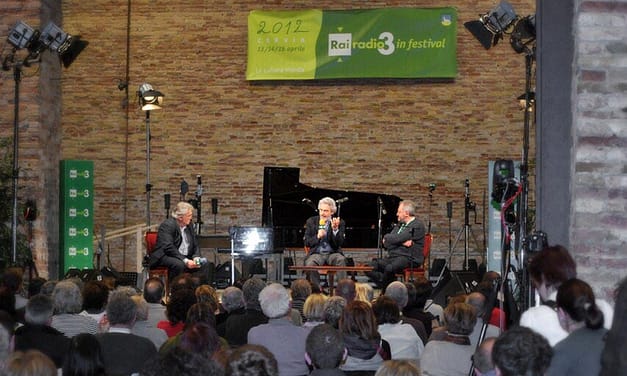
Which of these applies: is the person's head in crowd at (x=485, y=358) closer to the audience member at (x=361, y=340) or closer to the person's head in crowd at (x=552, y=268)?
the person's head in crowd at (x=552, y=268)

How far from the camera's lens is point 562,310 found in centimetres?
405

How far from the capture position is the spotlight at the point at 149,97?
14328 millimetres

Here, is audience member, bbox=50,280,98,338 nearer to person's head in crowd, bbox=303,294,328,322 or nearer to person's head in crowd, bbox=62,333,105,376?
person's head in crowd, bbox=303,294,328,322

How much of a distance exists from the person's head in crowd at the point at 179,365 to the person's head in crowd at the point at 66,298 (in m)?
2.87

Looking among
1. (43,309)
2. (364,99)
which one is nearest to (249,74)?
(364,99)

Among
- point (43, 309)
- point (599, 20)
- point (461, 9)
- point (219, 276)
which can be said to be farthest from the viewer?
point (461, 9)

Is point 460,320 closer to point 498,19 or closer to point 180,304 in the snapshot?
point 180,304

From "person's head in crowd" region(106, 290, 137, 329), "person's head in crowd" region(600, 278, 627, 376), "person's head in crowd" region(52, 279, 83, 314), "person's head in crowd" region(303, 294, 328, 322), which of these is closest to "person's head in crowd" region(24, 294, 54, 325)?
"person's head in crowd" region(106, 290, 137, 329)

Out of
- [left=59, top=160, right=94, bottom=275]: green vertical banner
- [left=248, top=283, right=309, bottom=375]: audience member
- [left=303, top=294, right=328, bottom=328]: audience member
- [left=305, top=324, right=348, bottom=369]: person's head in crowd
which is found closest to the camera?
[left=305, top=324, right=348, bottom=369]: person's head in crowd

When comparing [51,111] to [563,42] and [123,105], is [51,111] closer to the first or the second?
[123,105]

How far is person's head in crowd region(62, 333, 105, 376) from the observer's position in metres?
4.36

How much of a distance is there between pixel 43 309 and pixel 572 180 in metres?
2.96

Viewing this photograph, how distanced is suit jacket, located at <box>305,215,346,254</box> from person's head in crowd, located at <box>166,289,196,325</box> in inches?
222

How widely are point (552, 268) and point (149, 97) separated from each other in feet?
34.7
